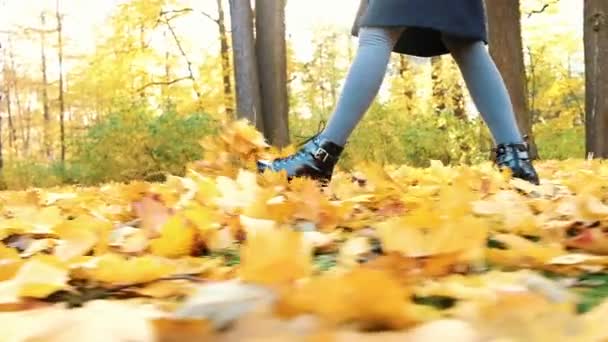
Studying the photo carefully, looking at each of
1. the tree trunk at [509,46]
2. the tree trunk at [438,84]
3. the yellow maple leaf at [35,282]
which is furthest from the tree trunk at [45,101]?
the yellow maple leaf at [35,282]

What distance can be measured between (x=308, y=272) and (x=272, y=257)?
66 mm

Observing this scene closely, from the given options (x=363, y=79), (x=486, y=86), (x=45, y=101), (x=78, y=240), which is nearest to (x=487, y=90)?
(x=486, y=86)

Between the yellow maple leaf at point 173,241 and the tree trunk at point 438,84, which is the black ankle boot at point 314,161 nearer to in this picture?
the yellow maple leaf at point 173,241

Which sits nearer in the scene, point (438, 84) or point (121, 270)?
point (121, 270)

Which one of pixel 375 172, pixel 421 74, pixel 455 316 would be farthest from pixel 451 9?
pixel 421 74

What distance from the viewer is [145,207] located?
1.49 metres

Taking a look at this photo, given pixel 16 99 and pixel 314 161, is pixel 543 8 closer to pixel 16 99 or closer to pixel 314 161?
pixel 314 161

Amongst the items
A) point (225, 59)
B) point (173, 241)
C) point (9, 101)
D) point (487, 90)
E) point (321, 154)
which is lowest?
point (173, 241)

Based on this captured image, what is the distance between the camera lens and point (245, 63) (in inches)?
299

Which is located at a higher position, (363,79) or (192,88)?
(192,88)

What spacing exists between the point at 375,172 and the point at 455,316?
1.57 metres

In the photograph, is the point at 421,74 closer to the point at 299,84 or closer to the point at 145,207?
the point at 299,84

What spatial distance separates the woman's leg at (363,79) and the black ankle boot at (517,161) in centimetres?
50

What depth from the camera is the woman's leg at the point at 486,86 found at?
9.14 ft
